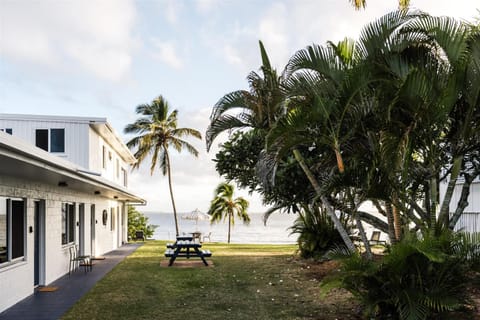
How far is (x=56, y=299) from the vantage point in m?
9.55

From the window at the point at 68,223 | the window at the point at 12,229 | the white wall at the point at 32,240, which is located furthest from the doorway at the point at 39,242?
the window at the point at 68,223

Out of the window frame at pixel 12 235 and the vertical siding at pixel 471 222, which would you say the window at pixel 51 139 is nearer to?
the window frame at pixel 12 235

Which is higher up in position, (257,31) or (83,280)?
(257,31)

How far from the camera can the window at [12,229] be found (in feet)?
29.5

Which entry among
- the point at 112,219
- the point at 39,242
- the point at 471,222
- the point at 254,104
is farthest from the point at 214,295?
the point at 112,219

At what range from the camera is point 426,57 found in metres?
7.67

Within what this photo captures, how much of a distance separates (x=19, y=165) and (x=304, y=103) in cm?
447

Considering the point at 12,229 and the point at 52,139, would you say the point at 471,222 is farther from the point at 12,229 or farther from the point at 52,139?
the point at 52,139

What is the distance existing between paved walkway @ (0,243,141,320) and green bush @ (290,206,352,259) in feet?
19.7

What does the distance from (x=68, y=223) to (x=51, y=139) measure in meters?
5.39

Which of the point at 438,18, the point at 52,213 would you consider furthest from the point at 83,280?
the point at 438,18

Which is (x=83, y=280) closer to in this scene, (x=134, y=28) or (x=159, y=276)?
(x=159, y=276)

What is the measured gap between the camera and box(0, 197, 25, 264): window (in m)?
8.99

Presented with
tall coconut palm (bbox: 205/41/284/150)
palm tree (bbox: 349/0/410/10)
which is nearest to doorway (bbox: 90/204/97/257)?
tall coconut palm (bbox: 205/41/284/150)
